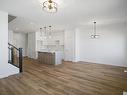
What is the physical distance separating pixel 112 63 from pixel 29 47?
303 inches

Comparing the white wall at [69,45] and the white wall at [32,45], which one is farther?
the white wall at [32,45]

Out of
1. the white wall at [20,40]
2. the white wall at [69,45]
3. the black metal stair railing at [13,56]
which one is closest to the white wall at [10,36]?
the white wall at [20,40]

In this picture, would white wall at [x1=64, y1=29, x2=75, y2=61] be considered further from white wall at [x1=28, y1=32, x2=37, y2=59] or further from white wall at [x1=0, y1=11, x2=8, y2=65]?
white wall at [x1=0, y1=11, x2=8, y2=65]

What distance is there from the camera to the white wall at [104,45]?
19.5ft

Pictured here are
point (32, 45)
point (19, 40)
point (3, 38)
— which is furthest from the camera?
point (19, 40)

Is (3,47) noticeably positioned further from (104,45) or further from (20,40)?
(20,40)

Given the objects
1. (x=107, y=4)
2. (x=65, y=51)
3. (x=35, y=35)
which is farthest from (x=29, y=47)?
(x=107, y=4)

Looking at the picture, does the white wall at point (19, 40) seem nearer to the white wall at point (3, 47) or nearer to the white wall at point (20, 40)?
the white wall at point (20, 40)

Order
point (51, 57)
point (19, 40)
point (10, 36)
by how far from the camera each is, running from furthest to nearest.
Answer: point (19, 40) → point (10, 36) → point (51, 57)

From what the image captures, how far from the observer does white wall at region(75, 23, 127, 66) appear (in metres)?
5.95

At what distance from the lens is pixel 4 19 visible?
3.91 meters

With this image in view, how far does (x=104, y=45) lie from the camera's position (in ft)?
21.9

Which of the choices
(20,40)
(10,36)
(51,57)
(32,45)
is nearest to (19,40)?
(20,40)

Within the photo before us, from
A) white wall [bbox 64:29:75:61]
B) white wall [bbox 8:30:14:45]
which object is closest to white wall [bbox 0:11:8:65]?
white wall [bbox 64:29:75:61]
